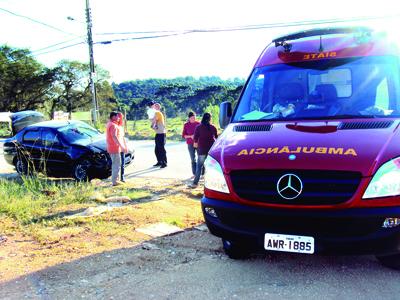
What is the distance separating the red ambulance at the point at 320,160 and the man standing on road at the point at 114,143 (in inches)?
188

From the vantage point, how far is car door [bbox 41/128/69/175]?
1016 centimetres

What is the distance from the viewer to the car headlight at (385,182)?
3121 mm

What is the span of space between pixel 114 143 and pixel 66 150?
175 cm

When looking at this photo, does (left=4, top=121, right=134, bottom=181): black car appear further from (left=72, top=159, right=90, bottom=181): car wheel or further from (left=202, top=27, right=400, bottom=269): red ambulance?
(left=202, top=27, right=400, bottom=269): red ambulance

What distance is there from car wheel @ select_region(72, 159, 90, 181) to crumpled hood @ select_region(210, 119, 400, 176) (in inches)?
265

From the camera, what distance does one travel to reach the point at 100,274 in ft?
13.4

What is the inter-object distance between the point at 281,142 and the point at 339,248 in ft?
3.19

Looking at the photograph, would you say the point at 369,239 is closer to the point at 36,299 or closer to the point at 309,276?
the point at 309,276

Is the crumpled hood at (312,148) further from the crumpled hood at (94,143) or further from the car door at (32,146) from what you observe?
the car door at (32,146)

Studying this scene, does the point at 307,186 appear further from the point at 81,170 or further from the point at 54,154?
the point at 54,154

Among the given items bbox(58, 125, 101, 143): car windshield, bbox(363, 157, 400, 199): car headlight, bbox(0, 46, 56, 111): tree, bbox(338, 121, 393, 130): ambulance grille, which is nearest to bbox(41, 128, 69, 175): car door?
bbox(58, 125, 101, 143): car windshield

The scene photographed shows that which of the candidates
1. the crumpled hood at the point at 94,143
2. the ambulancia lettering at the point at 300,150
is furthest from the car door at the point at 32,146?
the ambulancia lettering at the point at 300,150

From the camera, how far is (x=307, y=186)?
328 cm


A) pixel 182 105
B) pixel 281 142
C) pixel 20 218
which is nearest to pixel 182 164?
pixel 20 218
